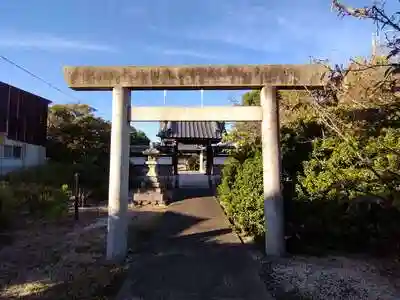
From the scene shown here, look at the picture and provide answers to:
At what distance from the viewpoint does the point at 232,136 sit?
1179 centimetres

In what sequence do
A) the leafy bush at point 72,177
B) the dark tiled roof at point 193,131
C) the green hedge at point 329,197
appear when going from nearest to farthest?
the green hedge at point 329,197 → the leafy bush at point 72,177 → the dark tiled roof at point 193,131

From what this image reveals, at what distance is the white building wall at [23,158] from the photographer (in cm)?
2123

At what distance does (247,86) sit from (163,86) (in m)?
1.68

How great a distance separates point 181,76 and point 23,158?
18316 mm

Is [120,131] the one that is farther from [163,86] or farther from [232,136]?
[232,136]

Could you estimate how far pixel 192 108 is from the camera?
8500mm

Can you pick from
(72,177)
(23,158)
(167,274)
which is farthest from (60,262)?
(23,158)

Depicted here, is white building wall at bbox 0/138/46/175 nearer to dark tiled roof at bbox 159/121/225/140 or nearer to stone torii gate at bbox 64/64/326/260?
dark tiled roof at bbox 159/121/225/140

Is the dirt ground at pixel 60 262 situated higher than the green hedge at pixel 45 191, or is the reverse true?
the green hedge at pixel 45 191

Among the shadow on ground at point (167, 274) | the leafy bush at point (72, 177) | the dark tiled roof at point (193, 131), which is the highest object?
the dark tiled roof at point (193, 131)

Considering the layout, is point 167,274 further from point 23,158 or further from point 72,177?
point 23,158

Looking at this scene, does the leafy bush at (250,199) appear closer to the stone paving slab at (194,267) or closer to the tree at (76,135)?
the stone paving slab at (194,267)

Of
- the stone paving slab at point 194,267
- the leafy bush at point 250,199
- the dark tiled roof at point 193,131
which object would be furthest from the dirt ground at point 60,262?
the dark tiled roof at point 193,131

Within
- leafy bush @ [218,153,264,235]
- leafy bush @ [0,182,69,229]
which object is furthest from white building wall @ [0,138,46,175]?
leafy bush @ [218,153,264,235]
